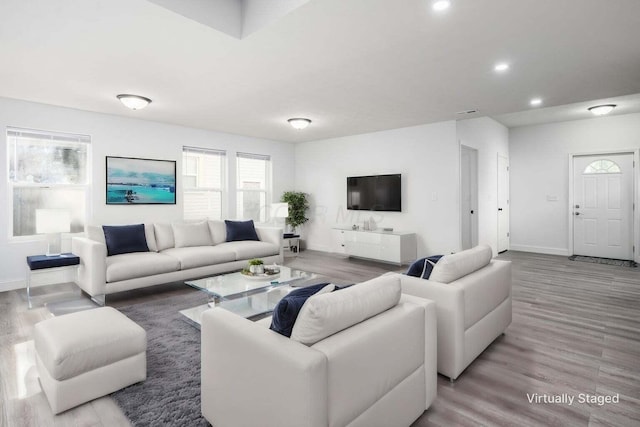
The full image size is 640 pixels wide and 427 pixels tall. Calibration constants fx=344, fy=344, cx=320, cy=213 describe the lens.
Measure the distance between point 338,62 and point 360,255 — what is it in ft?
12.6

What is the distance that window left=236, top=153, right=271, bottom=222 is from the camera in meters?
6.97

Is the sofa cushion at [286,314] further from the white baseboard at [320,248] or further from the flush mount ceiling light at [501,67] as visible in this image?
the white baseboard at [320,248]

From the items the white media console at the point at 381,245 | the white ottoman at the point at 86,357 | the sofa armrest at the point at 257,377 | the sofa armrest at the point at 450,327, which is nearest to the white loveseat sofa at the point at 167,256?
the white media console at the point at 381,245

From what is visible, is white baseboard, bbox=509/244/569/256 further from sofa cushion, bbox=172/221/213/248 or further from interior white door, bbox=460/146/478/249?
sofa cushion, bbox=172/221/213/248

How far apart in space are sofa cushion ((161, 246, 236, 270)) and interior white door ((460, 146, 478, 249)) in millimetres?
3980

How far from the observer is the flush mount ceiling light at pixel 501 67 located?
3.28m

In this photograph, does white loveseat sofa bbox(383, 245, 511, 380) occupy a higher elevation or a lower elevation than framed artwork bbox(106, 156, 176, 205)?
lower

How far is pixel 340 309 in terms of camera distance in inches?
57.7

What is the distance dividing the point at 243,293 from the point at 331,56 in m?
2.33

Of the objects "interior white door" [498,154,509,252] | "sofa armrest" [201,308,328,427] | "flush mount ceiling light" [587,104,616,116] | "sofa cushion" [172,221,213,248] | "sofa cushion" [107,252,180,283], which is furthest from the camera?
"interior white door" [498,154,509,252]

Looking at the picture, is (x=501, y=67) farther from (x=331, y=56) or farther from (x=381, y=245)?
(x=381, y=245)

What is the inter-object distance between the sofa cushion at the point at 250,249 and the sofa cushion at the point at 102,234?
3.04 ft

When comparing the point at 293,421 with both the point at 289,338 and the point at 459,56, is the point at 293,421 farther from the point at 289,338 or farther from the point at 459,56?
the point at 459,56

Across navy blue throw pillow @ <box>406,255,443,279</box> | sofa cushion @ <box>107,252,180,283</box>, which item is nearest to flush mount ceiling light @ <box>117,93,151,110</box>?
sofa cushion @ <box>107,252,180,283</box>
